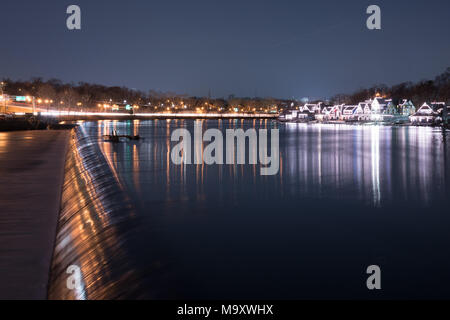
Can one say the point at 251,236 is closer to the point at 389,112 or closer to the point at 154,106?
the point at 389,112

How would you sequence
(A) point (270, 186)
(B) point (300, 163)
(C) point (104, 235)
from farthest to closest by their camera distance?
1. (B) point (300, 163)
2. (A) point (270, 186)
3. (C) point (104, 235)

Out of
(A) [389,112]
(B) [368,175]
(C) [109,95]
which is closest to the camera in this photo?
(B) [368,175]

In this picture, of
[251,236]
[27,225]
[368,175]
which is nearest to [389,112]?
[368,175]

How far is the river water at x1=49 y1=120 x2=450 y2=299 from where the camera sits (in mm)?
6309

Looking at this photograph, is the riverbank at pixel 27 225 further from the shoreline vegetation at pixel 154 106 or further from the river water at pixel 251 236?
the shoreline vegetation at pixel 154 106

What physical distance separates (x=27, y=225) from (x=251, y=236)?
4480mm

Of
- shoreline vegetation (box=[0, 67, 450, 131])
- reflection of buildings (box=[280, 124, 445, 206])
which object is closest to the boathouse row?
shoreline vegetation (box=[0, 67, 450, 131])

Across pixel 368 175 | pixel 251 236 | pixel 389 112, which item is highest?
pixel 389 112

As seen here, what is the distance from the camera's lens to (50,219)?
1064 cm

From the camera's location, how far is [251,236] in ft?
28.9
